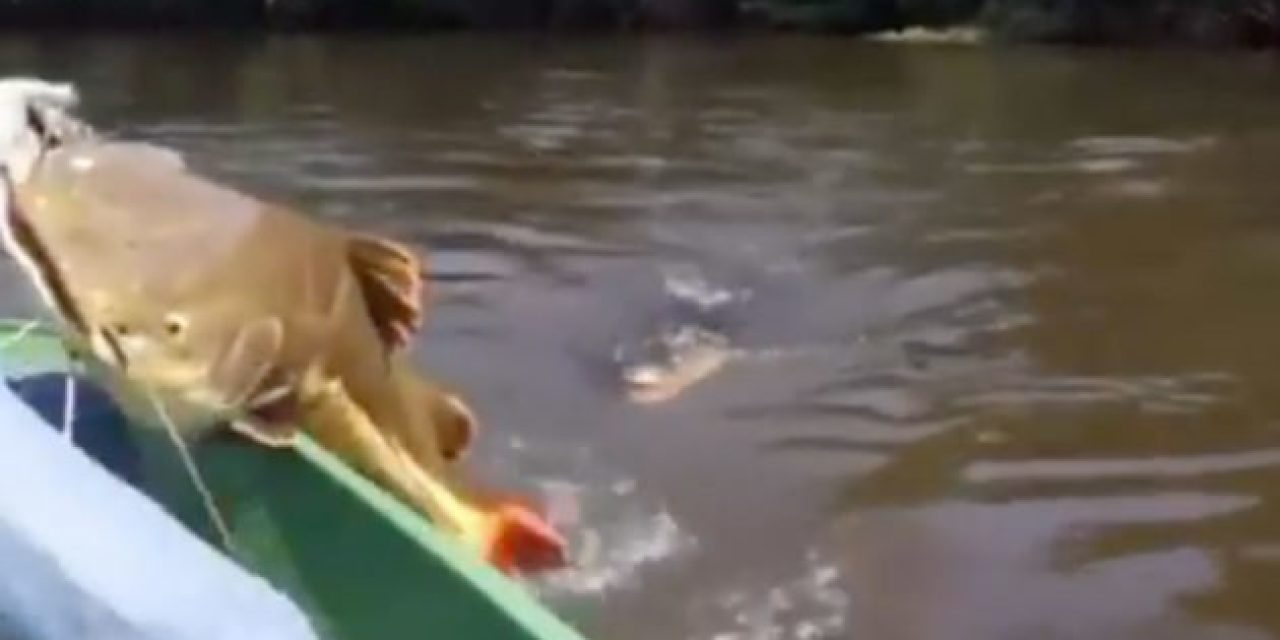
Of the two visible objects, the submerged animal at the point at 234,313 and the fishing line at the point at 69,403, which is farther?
the fishing line at the point at 69,403

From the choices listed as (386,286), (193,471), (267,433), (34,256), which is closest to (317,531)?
(267,433)

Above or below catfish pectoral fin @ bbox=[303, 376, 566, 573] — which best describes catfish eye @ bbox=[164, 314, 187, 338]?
above

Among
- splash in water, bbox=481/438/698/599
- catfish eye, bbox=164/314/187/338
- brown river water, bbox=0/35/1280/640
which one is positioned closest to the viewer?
catfish eye, bbox=164/314/187/338

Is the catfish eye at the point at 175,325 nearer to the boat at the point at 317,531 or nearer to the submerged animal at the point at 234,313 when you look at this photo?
the submerged animal at the point at 234,313

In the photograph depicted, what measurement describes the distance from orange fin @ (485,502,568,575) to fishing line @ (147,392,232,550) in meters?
0.49

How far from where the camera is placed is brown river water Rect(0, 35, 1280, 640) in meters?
7.47

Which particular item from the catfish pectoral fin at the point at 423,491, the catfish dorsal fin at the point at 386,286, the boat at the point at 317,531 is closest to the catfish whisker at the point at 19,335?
the boat at the point at 317,531

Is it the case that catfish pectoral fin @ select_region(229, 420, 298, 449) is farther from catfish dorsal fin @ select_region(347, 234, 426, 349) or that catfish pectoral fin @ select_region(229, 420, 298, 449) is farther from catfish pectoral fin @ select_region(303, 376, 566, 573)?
catfish dorsal fin @ select_region(347, 234, 426, 349)

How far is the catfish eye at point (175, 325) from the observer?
15.7 feet

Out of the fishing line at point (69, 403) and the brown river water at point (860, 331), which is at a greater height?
the fishing line at point (69, 403)

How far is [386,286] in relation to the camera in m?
5.39

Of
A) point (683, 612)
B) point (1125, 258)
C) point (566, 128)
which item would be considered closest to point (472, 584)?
Answer: point (683, 612)

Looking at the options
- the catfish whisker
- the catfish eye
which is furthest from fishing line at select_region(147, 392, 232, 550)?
the catfish whisker

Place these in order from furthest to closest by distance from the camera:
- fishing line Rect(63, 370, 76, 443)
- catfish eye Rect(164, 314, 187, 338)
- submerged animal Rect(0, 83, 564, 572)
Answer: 1. fishing line Rect(63, 370, 76, 443)
2. catfish eye Rect(164, 314, 187, 338)
3. submerged animal Rect(0, 83, 564, 572)
